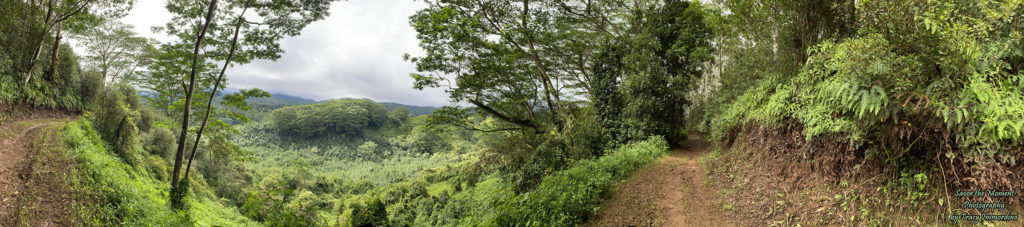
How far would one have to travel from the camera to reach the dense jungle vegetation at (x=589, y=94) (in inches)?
120

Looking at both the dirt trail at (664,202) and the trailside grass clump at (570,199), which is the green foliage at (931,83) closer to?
the dirt trail at (664,202)

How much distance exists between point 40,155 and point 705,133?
56.8ft

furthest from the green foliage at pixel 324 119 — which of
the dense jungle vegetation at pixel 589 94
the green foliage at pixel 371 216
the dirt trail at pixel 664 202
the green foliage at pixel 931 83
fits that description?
the green foliage at pixel 931 83

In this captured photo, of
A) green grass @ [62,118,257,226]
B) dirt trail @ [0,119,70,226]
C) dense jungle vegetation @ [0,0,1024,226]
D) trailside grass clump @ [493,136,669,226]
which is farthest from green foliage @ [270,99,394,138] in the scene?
trailside grass clump @ [493,136,669,226]

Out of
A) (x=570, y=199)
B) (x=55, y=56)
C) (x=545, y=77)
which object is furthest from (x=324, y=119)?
(x=570, y=199)

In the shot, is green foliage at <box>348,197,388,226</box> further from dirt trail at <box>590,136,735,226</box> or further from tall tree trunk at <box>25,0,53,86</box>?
tall tree trunk at <box>25,0,53,86</box>

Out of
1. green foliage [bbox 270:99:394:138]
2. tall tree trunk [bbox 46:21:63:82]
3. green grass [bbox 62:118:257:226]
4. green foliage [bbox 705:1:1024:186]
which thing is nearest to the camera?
green foliage [bbox 705:1:1024:186]

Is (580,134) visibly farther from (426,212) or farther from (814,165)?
(426,212)

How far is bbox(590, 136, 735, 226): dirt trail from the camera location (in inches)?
206

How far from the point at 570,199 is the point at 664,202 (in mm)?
1671

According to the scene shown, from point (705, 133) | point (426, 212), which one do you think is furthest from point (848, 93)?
point (426, 212)

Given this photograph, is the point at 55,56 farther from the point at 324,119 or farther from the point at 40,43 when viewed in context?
the point at 324,119

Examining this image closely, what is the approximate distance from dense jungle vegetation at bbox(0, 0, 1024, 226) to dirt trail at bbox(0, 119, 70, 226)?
625 millimetres

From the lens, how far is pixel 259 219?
56.3 ft
